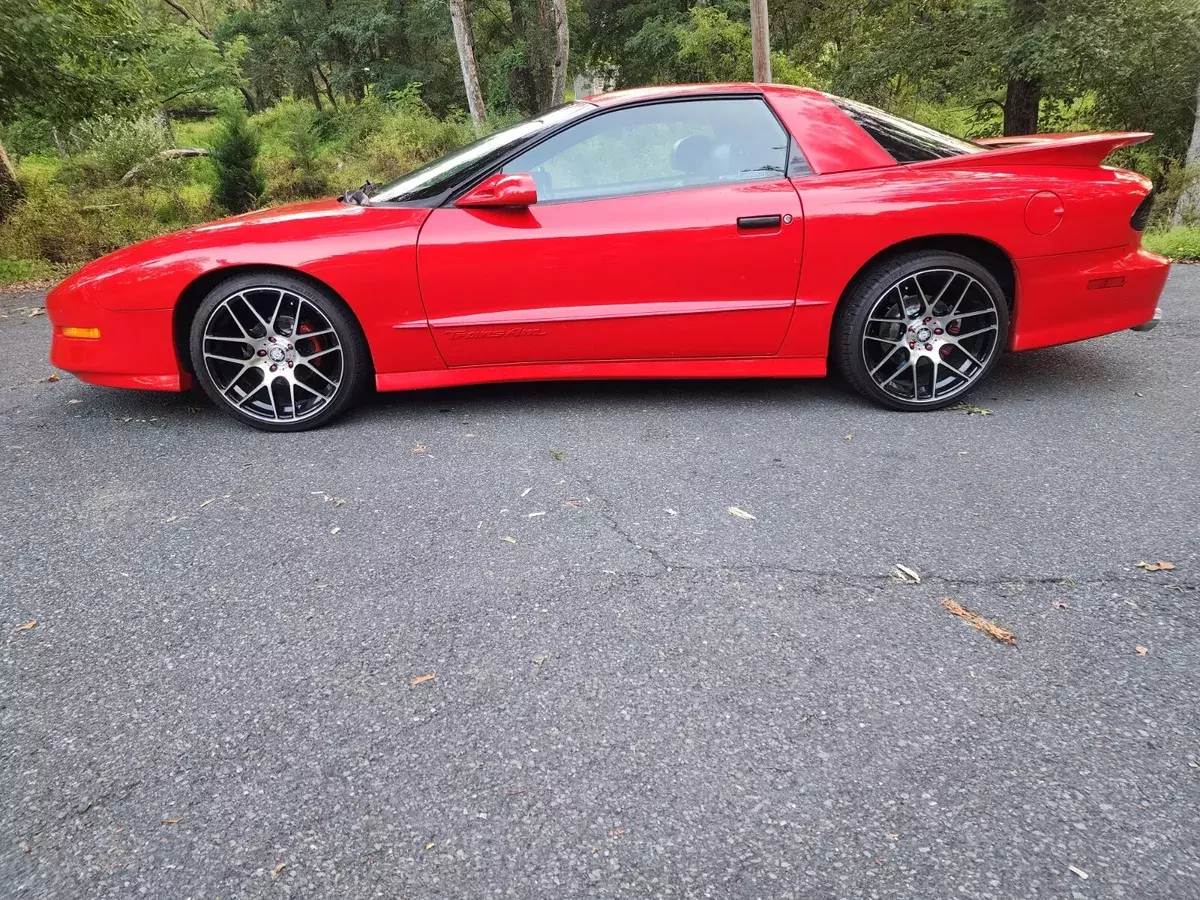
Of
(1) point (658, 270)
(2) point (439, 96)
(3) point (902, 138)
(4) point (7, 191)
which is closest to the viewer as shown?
(1) point (658, 270)

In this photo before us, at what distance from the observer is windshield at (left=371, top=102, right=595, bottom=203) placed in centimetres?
355

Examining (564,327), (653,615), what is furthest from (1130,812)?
(564,327)

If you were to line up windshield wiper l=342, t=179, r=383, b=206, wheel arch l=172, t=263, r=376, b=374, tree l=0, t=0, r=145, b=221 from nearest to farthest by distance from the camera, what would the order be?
wheel arch l=172, t=263, r=376, b=374 < windshield wiper l=342, t=179, r=383, b=206 < tree l=0, t=0, r=145, b=221

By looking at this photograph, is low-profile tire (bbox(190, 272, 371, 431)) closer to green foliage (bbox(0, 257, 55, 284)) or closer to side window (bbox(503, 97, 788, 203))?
side window (bbox(503, 97, 788, 203))

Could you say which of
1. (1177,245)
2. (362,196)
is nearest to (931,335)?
(362,196)

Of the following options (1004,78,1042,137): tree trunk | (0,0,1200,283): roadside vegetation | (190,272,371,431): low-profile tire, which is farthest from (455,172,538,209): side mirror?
(1004,78,1042,137): tree trunk

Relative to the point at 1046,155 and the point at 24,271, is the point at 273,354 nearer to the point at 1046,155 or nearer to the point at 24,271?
the point at 1046,155

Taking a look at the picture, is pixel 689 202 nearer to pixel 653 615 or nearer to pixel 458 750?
pixel 653 615

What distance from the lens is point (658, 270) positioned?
134 inches

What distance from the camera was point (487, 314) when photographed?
3.45m

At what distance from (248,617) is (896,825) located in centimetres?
171

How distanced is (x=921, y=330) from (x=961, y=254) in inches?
14.8

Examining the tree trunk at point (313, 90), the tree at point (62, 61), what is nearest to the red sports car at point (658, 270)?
the tree at point (62, 61)

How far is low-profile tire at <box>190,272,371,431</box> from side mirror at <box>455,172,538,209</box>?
773 millimetres
